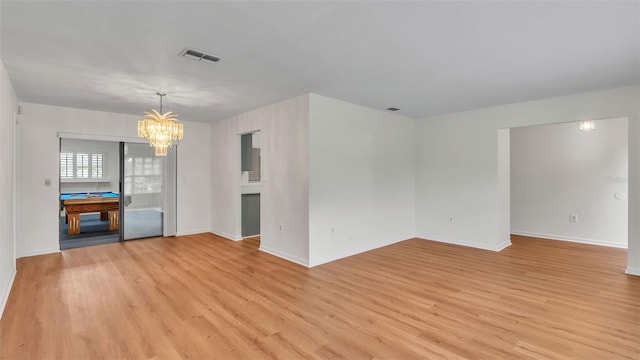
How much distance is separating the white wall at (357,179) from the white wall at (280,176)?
160 millimetres

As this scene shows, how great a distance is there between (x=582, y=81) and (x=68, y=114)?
25.5ft

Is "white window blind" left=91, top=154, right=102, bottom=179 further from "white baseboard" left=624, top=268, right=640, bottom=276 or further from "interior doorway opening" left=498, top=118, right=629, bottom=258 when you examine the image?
"white baseboard" left=624, top=268, right=640, bottom=276

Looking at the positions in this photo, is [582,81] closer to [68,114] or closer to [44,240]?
[68,114]

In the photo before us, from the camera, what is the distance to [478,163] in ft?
17.9

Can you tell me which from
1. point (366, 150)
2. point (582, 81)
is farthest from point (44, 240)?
point (582, 81)

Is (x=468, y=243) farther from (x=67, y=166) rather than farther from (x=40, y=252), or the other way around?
(x=67, y=166)

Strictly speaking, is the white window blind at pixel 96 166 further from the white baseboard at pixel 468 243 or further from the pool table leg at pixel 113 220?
the white baseboard at pixel 468 243

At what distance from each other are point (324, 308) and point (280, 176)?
93.1 inches

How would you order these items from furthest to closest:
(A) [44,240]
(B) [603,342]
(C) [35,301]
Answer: (A) [44,240] → (C) [35,301] → (B) [603,342]

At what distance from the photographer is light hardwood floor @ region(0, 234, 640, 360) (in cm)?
230

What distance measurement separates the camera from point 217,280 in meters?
3.76

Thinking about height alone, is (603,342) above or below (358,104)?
below

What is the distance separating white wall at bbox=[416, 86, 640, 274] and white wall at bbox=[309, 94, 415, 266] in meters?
0.36

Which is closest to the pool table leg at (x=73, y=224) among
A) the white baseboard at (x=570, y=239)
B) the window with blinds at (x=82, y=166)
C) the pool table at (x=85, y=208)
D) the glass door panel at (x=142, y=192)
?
the pool table at (x=85, y=208)
